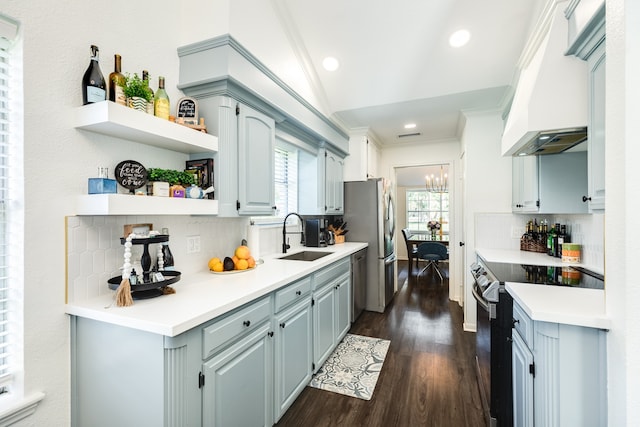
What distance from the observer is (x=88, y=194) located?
1392 mm

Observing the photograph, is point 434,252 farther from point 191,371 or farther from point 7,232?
point 7,232

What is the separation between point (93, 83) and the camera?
137 cm

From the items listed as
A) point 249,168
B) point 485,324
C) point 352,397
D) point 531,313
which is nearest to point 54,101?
point 249,168

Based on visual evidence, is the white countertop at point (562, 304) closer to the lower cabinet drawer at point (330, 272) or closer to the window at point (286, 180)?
the lower cabinet drawer at point (330, 272)

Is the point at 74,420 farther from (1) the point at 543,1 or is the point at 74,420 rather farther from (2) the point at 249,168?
(1) the point at 543,1

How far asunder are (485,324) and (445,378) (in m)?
0.79

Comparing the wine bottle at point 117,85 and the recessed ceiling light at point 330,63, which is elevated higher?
the recessed ceiling light at point 330,63

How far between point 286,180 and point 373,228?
136cm

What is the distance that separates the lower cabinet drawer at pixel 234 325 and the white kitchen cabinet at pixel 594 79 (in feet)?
5.80

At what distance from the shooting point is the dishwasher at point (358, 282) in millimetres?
3367

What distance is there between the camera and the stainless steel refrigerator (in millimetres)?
3848

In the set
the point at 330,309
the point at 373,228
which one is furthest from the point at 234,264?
the point at 373,228

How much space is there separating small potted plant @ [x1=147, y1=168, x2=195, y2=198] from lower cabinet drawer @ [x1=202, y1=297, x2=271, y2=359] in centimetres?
75

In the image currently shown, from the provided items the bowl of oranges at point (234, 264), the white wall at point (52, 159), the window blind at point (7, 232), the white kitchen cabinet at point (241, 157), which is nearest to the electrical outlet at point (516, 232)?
the white kitchen cabinet at point (241, 157)
